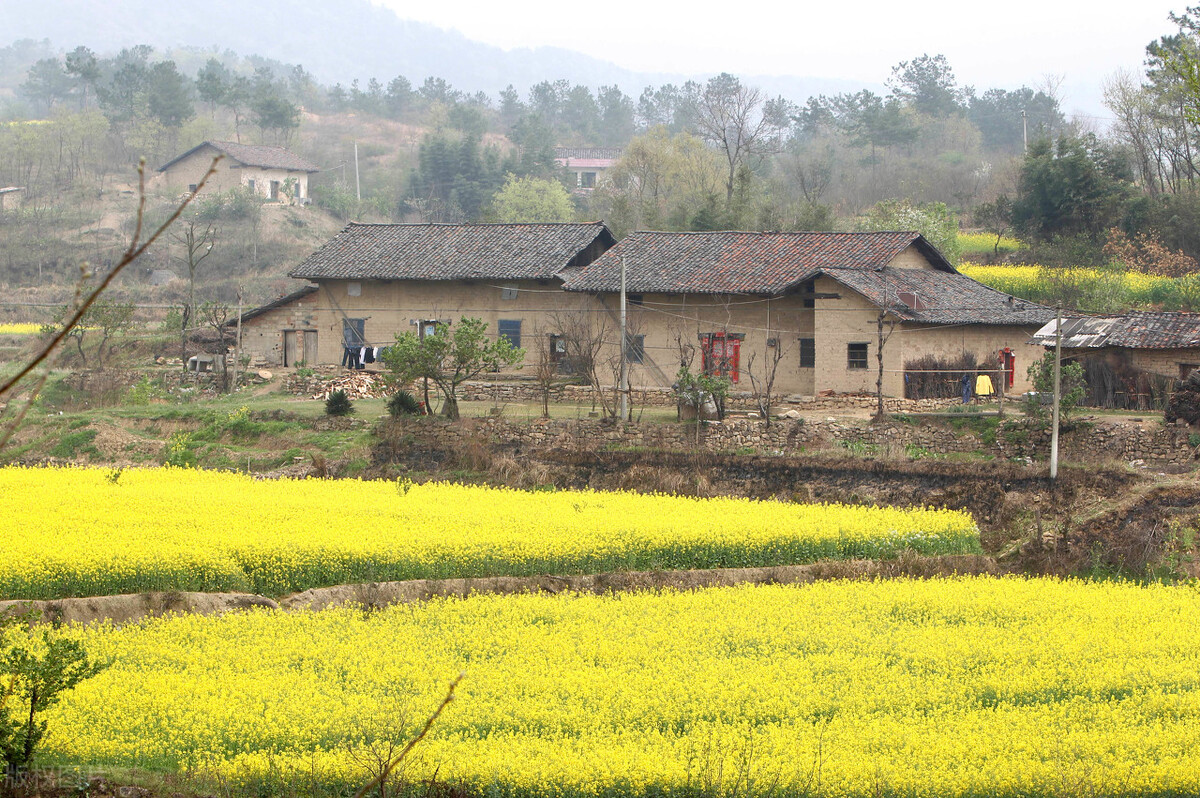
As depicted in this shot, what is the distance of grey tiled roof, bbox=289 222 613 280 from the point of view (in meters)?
36.2

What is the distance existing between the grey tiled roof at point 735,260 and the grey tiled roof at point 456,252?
5.21 ft

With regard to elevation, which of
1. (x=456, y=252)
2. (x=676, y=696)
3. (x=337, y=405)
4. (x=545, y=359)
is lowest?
(x=676, y=696)

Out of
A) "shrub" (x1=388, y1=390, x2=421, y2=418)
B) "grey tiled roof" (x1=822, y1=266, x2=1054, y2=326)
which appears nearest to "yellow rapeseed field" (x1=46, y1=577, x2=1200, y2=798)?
"shrub" (x1=388, y1=390, x2=421, y2=418)

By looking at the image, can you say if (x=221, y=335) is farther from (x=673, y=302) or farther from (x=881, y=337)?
(x=881, y=337)

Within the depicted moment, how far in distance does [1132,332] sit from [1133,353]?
1.63 ft

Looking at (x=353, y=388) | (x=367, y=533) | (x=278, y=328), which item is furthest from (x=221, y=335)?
(x=367, y=533)

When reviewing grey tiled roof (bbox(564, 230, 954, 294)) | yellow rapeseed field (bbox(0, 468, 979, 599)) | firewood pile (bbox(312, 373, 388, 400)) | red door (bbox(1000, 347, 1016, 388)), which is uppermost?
grey tiled roof (bbox(564, 230, 954, 294))

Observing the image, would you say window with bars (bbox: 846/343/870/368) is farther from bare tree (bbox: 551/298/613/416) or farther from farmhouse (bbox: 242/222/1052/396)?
bare tree (bbox: 551/298/613/416)

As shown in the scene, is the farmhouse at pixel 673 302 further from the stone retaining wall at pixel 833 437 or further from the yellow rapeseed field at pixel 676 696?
the yellow rapeseed field at pixel 676 696

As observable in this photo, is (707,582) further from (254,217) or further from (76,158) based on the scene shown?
(76,158)

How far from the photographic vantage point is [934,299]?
3130 cm

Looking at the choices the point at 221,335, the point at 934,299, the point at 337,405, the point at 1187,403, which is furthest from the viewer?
the point at 221,335

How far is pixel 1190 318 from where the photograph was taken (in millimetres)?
27672

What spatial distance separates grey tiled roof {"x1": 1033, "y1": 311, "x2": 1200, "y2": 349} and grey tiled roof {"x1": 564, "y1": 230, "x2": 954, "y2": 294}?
536cm
